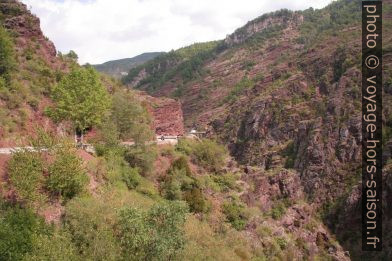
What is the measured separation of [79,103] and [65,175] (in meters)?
12.7

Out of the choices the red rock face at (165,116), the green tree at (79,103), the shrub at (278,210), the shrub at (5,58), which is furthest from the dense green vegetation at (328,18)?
the shrub at (5,58)

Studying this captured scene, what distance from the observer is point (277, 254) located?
42.6 metres

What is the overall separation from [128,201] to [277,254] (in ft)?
61.0

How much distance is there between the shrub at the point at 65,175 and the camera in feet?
88.6

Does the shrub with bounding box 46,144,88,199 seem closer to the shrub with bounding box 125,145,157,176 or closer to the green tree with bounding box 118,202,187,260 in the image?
the green tree with bounding box 118,202,187,260

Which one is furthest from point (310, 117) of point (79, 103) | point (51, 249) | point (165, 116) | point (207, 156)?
point (51, 249)

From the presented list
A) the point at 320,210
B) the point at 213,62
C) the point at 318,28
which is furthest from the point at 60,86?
the point at 213,62

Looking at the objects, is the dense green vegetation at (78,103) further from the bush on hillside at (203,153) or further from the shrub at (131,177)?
the bush on hillside at (203,153)

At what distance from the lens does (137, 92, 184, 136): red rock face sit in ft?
176

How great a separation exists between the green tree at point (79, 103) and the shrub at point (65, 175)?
10.2m

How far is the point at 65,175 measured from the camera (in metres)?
27.0

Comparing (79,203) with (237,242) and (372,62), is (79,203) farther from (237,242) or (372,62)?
(372,62)

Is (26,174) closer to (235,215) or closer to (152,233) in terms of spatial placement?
(152,233)

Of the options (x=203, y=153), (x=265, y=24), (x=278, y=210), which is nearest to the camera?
(x=203, y=153)
